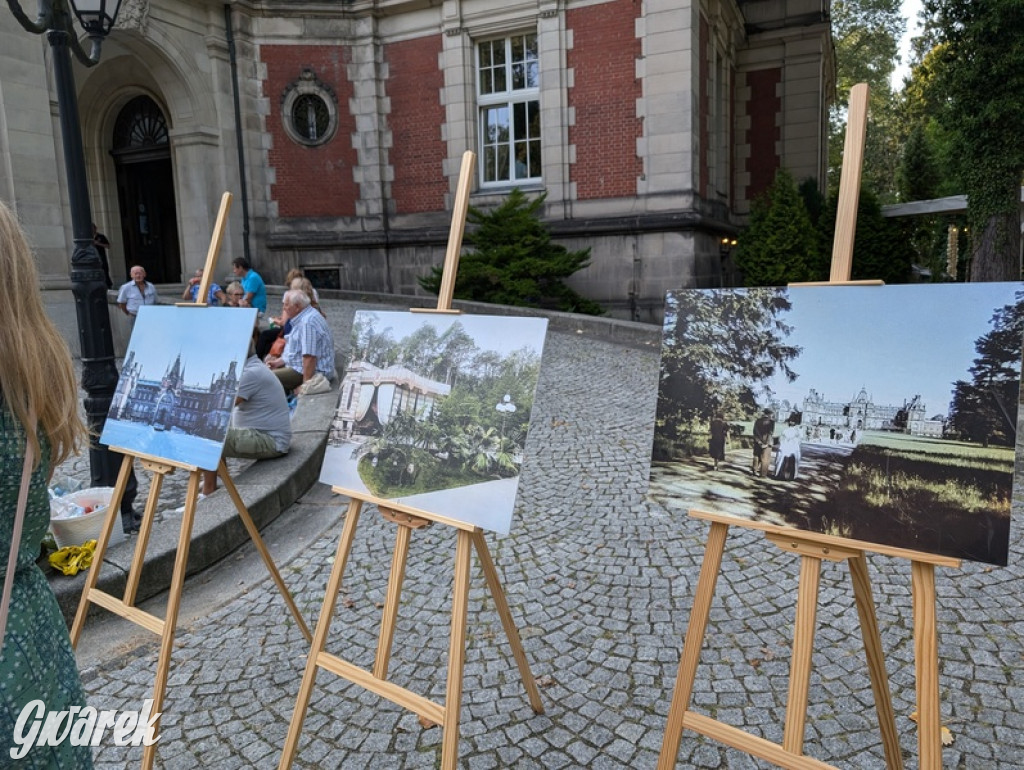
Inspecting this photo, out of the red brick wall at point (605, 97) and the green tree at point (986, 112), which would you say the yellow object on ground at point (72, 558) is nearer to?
the red brick wall at point (605, 97)

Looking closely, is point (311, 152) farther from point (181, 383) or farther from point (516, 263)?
point (181, 383)

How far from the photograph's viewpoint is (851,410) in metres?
1.88

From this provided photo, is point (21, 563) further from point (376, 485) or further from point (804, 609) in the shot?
point (804, 609)

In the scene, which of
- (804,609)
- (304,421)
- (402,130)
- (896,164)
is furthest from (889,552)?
(896,164)

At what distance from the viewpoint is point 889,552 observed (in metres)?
1.77

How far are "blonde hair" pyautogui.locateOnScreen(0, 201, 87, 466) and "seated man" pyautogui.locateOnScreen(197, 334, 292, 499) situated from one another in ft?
11.1

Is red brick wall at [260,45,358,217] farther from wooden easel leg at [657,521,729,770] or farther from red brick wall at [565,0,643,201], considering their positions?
wooden easel leg at [657,521,729,770]

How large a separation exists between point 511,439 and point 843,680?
1755 millimetres

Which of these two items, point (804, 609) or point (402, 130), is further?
point (402, 130)

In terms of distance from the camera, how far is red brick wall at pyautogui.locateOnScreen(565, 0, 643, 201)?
42.0ft

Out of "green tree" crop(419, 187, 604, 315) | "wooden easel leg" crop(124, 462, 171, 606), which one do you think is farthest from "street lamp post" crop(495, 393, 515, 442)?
"green tree" crop(419, 187, 604, 315)

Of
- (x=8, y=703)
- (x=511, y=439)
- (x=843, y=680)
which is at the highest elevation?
(x=511, y=439)

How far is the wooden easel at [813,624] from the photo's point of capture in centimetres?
167

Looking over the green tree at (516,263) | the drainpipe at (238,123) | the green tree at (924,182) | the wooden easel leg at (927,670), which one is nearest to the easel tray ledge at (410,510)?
the wooden easel leg at (927,670)
